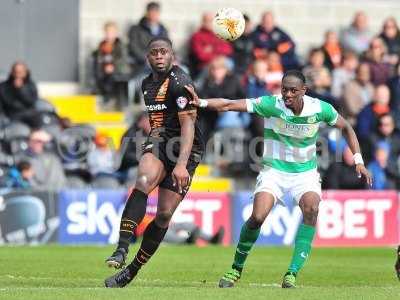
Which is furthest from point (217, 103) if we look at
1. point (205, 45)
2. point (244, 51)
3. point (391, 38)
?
point (391, 38)

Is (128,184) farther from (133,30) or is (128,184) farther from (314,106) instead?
(314,106)

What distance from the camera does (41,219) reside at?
18734mm

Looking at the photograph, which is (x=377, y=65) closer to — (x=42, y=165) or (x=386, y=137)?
(x=386, y=137)

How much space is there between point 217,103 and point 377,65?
41.2 ft

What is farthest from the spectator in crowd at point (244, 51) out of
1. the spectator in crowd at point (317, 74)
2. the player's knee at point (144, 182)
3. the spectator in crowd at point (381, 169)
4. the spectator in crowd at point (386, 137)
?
the player's knee at point (144, 182)

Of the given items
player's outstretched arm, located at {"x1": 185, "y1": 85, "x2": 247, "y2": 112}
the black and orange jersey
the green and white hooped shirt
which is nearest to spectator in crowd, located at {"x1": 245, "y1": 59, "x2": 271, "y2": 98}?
the green and white hooped shirt

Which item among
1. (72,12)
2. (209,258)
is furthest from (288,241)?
(72,12)

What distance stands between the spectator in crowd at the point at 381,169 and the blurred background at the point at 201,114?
1.4 inches

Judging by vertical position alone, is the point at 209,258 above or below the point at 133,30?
below

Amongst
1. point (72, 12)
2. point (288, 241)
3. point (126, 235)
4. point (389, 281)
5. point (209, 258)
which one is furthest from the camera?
point (72, 12)

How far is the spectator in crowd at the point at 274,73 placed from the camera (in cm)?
2202

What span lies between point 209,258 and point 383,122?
6.71m

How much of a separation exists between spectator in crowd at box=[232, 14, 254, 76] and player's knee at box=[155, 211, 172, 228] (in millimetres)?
11581

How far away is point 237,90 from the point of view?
21.1m
